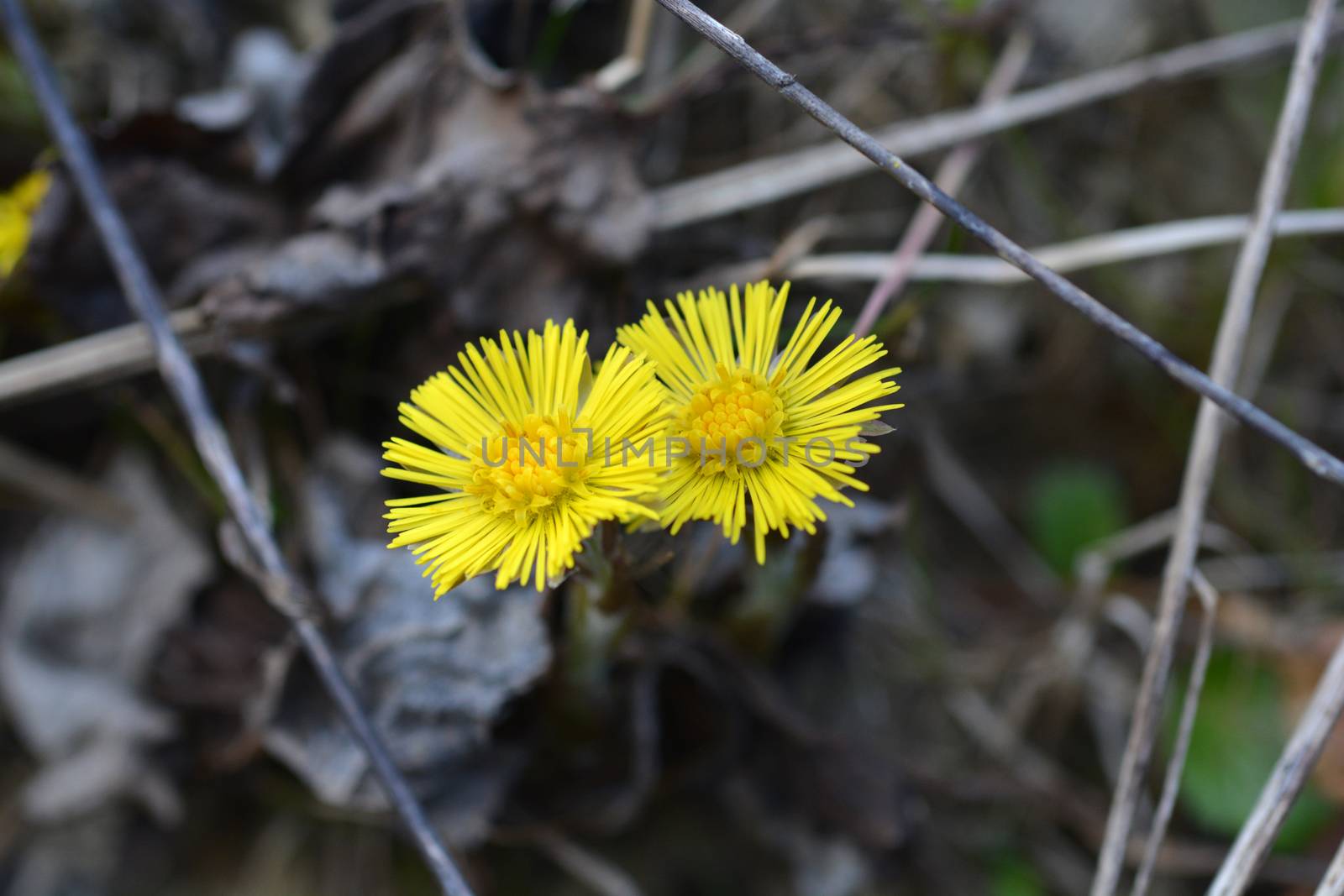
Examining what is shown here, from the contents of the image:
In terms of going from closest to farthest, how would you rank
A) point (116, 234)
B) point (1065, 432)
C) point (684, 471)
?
point (684, 471) → point (116, 234) → point (1065, 432)

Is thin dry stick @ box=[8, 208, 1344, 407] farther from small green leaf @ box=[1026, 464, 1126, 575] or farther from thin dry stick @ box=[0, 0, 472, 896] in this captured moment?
small green leaf @ box=[1026, 464, 1126, 575]

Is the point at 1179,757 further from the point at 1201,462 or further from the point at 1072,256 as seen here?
the point at 1072,256

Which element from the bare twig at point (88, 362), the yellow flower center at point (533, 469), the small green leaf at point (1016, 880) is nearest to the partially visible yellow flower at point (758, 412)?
the yellow flower center at point (533, 469)

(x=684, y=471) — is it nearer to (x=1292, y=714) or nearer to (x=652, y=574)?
(x=652, y=574)

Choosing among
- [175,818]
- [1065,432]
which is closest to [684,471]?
[175,818]

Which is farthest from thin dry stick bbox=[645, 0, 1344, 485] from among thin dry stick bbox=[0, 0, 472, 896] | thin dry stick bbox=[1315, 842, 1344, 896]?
thin dry stick bbox=[0, 0, 472, 896]

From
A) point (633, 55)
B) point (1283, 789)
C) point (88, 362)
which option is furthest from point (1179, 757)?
point (88, 362)

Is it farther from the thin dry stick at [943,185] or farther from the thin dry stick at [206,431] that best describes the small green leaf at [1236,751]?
the thin dry stick at [206,431]
